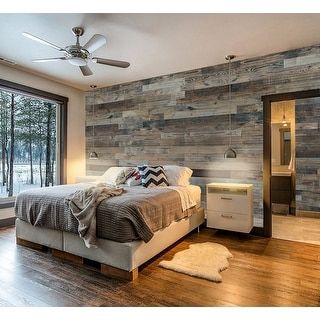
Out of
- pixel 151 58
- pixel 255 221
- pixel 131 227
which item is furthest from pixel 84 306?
pixel 151 58

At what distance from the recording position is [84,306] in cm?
181

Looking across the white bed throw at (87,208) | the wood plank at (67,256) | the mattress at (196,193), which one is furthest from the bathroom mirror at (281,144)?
the wood plank at (67,256)

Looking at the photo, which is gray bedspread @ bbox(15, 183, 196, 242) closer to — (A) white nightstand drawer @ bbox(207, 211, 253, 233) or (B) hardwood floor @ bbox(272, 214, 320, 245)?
(A) white nightstand drawer @ bbox(207, 211, 253, 233)

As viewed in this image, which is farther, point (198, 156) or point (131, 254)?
point (198, 156)

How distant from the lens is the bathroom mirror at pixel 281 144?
499 centimetres

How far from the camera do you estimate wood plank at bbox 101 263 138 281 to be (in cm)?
224

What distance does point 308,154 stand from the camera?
4312 mm

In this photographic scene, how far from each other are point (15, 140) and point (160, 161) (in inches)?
99.6

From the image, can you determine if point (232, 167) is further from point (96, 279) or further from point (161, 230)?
point (96, 279)

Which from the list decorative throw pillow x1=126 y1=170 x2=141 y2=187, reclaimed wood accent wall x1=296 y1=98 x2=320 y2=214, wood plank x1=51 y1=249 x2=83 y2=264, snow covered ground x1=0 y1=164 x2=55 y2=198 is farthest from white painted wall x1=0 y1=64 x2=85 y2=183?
reclaimed wood accent wall x1=296 y1=98 x2=320 y2=214

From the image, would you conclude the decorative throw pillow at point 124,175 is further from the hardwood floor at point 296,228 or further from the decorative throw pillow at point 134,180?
the hardwood floor at point 296,228

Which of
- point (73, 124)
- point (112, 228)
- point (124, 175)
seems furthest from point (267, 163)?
point (73, 124)

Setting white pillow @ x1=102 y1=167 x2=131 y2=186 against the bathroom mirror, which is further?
the bathroom mirror

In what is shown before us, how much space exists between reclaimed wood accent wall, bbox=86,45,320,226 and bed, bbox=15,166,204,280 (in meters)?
1.01
